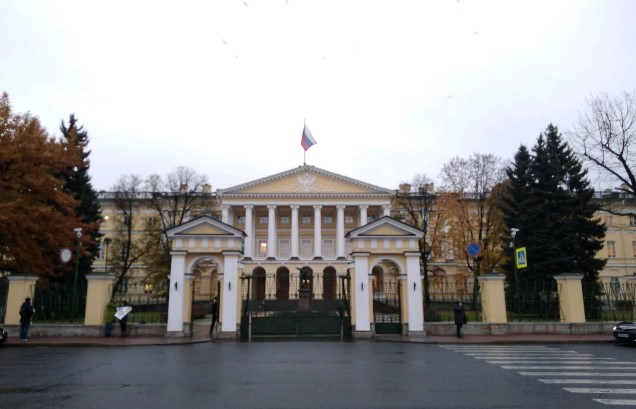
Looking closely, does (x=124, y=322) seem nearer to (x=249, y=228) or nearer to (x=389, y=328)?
(x=389, y=328)

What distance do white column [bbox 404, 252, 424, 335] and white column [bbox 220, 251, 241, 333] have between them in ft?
25.2

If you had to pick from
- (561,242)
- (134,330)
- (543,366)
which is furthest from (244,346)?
(561,242)

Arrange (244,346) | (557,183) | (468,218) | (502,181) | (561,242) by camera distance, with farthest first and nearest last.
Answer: (502,181)
(468,218)
(557,183)
(561,242)
(244,346)

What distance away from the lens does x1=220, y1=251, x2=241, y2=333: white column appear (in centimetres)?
2095

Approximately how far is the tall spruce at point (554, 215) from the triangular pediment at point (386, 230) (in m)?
11.6

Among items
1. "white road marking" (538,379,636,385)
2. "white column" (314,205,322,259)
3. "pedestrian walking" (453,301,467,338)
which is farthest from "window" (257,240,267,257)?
"white road marking" (538,379,636,385)

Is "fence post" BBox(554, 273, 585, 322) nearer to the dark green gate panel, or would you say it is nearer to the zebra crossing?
the zebra crossing

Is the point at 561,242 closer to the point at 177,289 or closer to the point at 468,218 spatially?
the point at 468,218

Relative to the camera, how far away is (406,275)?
874 inches

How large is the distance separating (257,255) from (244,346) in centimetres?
5138

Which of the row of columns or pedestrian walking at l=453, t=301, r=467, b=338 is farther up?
the row of columns

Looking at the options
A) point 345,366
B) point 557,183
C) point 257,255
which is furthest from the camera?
point 257,255

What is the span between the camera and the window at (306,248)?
230 ft

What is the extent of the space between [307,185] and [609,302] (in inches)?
1878
